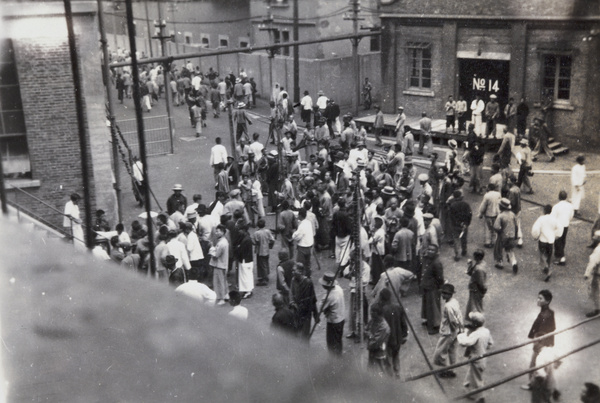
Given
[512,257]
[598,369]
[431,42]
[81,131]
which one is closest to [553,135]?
[431,42]

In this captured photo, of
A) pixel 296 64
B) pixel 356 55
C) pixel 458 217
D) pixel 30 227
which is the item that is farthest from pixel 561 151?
pixel 30 227

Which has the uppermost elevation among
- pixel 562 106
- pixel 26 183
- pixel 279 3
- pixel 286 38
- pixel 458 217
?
pixel 279 3

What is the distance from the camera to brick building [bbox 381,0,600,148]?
67.2 ft

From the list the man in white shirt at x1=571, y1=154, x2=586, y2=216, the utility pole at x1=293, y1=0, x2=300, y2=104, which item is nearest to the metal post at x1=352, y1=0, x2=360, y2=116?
the utility pole at x1=293, y1=0, x2=300, y2=104

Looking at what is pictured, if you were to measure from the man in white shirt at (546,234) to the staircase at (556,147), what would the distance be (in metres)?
10.0

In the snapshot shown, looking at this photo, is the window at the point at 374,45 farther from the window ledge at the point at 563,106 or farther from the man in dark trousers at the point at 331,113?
the window ledge at the point at 563,106

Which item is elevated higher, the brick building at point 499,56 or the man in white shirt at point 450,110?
the brick building at point 499,56

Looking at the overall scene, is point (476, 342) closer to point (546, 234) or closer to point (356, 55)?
point (546, 234)

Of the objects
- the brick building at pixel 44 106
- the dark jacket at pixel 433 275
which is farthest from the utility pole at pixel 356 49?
the dark jacket at pixel 433 275

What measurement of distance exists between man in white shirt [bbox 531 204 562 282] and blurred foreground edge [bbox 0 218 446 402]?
9.87 metres

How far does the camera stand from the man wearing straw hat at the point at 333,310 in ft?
28.1

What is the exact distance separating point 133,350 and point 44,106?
11.6 metres

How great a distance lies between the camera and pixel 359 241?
342 inches

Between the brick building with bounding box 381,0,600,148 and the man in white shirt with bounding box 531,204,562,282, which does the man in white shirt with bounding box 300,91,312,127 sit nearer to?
the brick building with bounding box 381,0,600,148
